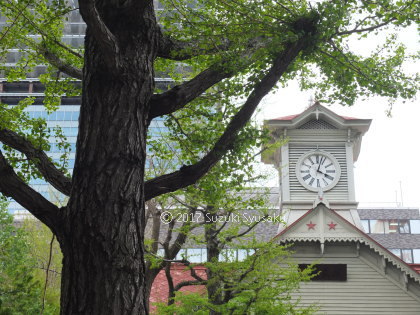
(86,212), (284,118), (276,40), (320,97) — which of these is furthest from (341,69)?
(284,118)

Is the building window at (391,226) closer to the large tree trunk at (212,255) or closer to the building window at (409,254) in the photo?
the building window at (409,254)

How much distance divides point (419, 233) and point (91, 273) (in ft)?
211

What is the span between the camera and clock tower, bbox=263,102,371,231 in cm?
2186

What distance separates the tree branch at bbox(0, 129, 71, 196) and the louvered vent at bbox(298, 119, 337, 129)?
16.7 metres

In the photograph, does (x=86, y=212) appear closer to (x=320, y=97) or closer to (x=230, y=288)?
(x=320, y=97)

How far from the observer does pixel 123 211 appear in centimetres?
592

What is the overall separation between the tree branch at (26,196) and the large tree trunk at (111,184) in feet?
0.61

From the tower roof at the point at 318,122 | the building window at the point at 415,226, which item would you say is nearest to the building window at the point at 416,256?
the building window at the point at 415,226

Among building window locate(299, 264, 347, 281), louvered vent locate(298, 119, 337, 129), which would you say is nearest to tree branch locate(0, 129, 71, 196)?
building window locate(299, 264, 347, 281)

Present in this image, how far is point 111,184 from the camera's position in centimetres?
597

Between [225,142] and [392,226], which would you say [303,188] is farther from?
[392,226]

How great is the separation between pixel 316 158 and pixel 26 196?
17.3 m

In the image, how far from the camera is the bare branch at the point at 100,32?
5.64 metres

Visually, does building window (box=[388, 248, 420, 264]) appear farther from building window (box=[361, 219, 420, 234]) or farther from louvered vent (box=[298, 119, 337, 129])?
louvered vent (box=[298, 119, 337, 129])
